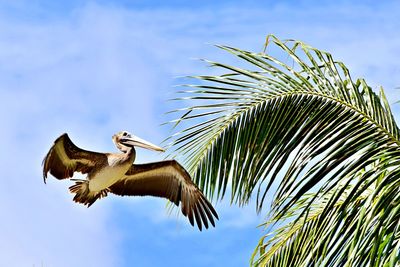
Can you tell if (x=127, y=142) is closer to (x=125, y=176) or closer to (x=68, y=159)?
(x=125, y=176)

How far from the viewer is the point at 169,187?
10.4m

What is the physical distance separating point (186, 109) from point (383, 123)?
1.62 m

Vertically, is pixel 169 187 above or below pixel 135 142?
below

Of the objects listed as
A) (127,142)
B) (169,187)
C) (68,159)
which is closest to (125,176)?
(127,142)

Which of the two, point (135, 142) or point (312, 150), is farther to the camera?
point (135, 142)

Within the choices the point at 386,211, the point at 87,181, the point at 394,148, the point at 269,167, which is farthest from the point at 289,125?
the point at 87,181

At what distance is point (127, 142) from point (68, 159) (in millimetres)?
1176

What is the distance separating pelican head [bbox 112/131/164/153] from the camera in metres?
10.7

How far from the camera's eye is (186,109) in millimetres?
7547

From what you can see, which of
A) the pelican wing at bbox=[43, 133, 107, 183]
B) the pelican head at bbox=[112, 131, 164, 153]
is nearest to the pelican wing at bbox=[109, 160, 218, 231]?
the pelican head at bbox=[112, 131, 164, 153]

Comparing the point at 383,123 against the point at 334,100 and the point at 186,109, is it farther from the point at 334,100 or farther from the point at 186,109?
the point at 186,109

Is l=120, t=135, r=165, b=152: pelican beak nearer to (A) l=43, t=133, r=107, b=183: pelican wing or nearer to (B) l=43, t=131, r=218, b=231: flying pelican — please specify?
(B) l=43, t=131, r=218, b=231: flying pelican

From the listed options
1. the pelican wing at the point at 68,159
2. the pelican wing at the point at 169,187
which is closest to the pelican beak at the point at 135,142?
the pelican wing at the point at 169,187

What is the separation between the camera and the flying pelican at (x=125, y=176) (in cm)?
974
